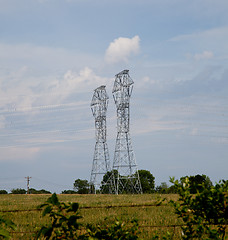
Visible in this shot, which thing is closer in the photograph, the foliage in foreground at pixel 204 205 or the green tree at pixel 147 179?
the foliage in foreground at pixel 204 205

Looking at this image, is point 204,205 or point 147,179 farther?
point 147,179

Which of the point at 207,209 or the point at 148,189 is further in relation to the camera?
the point at 148,189

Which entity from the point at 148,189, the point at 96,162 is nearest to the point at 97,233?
the point at 96,162

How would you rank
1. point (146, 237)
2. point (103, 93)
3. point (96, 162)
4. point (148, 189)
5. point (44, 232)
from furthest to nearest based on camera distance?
point (148, 189)
point (103, 93)
point (96, 162)
point (146, 237)
point (44, 232)

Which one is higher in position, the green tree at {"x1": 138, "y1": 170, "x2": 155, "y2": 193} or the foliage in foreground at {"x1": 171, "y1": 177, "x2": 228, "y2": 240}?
the green tree at {"x1": 138, "y1": 170, "x2": 155, "y2": 193}

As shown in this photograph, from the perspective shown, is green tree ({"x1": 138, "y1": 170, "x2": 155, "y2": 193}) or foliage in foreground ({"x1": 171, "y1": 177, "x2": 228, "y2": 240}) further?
green tree ({"x1": 138, "y1": 170, "x2": 155, "y2": 193})

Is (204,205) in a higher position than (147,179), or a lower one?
lower

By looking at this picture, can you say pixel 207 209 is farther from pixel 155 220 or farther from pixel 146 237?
pixel 155 220

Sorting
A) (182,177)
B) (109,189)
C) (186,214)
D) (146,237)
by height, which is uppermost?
(109,189)

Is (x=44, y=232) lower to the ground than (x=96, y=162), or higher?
lower

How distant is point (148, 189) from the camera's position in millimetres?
73812

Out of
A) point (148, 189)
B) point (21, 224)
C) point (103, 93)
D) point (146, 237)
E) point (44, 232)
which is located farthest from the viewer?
point (148, 189)

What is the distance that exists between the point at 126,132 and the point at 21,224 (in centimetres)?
3015

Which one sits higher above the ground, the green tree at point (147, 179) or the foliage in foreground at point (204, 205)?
the green tree at point (147, 179)
